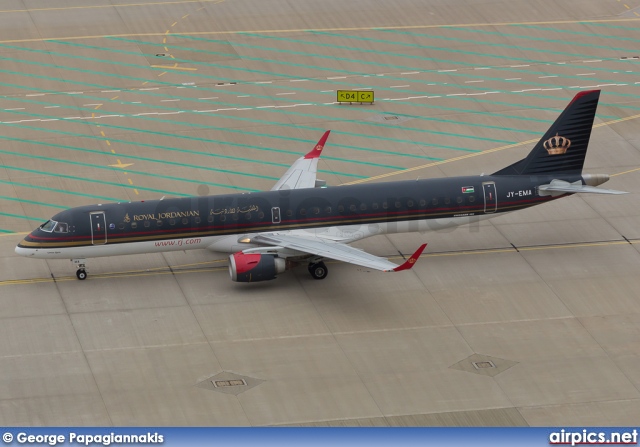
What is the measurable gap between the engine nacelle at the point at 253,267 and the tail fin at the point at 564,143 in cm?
1328

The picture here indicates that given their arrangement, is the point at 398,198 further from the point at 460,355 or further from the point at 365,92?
the point at 365,92

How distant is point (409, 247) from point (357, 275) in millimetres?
4112

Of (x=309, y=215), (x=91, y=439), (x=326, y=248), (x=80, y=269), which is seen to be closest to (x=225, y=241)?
(x=309, y=215)

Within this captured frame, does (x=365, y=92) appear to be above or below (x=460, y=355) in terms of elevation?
above

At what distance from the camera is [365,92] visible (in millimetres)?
79938

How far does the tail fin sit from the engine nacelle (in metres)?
13.3

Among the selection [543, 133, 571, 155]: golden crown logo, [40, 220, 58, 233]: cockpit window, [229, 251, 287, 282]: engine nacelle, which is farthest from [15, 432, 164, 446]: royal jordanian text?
[543, 133, 571, 155]: golden crown logo

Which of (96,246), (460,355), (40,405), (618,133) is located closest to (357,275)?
(460,355)

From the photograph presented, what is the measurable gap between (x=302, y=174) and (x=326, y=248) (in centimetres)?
824

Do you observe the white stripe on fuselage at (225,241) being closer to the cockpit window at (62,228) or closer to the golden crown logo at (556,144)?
the cockpit window at (62,228)

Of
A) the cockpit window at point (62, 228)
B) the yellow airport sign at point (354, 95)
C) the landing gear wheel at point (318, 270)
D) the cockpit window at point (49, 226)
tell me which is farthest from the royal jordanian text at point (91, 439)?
the yellow airport sign at point (354, 95)

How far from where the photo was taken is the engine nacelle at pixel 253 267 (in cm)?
5831

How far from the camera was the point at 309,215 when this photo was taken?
60625mm

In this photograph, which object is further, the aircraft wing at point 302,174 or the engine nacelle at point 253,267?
the aircraft wing at point 302,174
